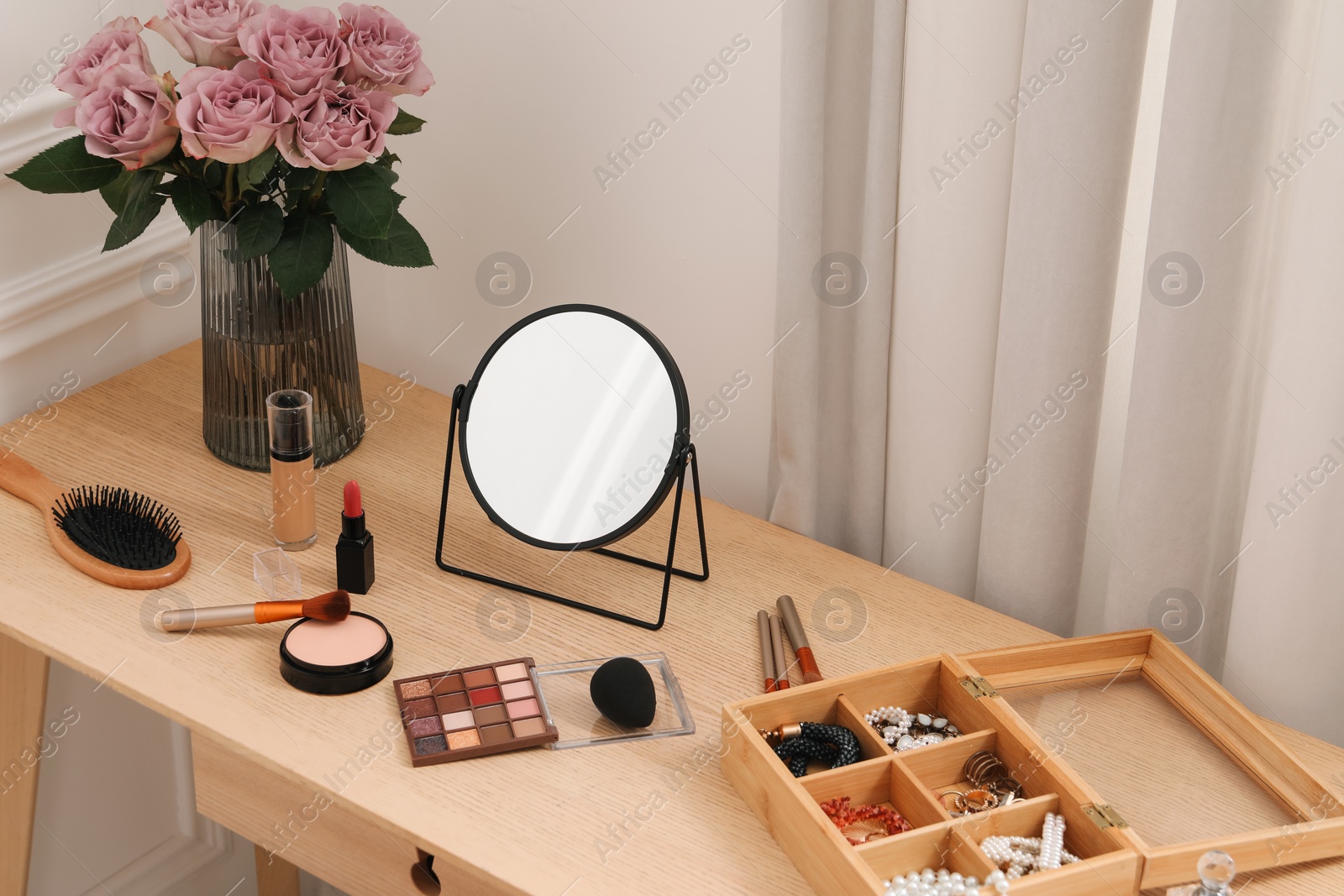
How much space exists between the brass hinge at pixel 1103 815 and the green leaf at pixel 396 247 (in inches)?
29.1

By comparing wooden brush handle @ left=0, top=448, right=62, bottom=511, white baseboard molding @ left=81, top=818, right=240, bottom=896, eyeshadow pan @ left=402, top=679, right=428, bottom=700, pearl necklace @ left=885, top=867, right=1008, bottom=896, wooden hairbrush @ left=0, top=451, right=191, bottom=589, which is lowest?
white baseboard molding @ left=81, top=818, right=240, bottom=896

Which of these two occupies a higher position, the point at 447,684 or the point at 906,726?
the point at 906,726

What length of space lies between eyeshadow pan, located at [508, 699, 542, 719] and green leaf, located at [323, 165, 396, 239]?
0.45 m

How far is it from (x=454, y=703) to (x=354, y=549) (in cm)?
20

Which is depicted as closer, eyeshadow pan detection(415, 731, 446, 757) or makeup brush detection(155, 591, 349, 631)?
eyeshadow pan detection(415, 731, 446, 757)

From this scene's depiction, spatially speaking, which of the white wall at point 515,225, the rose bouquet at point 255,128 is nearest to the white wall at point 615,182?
the white wall at point 515,225

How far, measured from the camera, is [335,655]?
0.98m

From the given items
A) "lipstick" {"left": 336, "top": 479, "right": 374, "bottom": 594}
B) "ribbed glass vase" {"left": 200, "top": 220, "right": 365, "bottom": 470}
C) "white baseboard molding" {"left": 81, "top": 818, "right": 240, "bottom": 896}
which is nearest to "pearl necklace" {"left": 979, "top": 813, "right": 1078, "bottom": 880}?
"lipstick" {"left": 336, "top": 479, "right": 374, "bottom": 594}

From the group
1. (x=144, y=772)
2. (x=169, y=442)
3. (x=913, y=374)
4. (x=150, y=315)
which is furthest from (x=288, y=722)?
(x=144, y=772)

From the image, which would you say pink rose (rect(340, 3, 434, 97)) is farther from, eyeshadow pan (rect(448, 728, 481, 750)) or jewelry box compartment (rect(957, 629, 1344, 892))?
jewelry box compartment (rect(957, 629, 1344, 892))

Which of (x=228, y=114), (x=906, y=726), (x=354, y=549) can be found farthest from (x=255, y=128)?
(x=906, y=726)

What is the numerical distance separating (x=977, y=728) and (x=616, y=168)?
2.34 feet

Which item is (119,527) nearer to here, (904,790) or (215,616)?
(215,616)

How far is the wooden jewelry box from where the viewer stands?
0.79 meters
